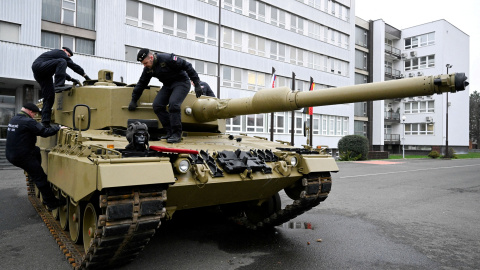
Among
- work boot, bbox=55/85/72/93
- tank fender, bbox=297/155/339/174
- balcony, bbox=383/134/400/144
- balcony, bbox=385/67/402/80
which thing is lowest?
tank fender, bbox=297/155/339/174

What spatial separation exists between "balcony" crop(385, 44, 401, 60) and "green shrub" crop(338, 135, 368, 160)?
2232 centimetres

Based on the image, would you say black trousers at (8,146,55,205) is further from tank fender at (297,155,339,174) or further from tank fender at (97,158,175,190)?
tank fender at (297,155,339,174)

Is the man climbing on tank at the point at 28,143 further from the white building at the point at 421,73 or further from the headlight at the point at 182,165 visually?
the white building at the point at 421,73

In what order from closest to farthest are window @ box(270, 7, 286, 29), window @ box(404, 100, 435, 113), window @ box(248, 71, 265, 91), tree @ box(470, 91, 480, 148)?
window @ box(248, 71, 265, 91) → window @ box(270, 7, 286, 29) → window @ box(404, 100, 435, 113) → tree @ box(470, 91, 480, 148)

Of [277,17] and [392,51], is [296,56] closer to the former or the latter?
[277,17]

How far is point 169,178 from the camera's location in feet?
13.0

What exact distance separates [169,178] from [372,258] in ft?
10.4

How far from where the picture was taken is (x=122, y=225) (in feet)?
12.5

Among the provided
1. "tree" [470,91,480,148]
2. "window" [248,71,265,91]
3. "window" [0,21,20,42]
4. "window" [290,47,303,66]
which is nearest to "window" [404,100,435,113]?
"window" [290,47,303,66]

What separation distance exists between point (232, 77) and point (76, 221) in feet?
67.7

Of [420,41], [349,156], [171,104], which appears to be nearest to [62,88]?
[171,104]

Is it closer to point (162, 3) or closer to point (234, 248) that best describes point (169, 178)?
point (234, 248)

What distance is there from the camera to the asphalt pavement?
4977 mm

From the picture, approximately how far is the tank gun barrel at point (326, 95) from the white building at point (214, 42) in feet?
39.1
